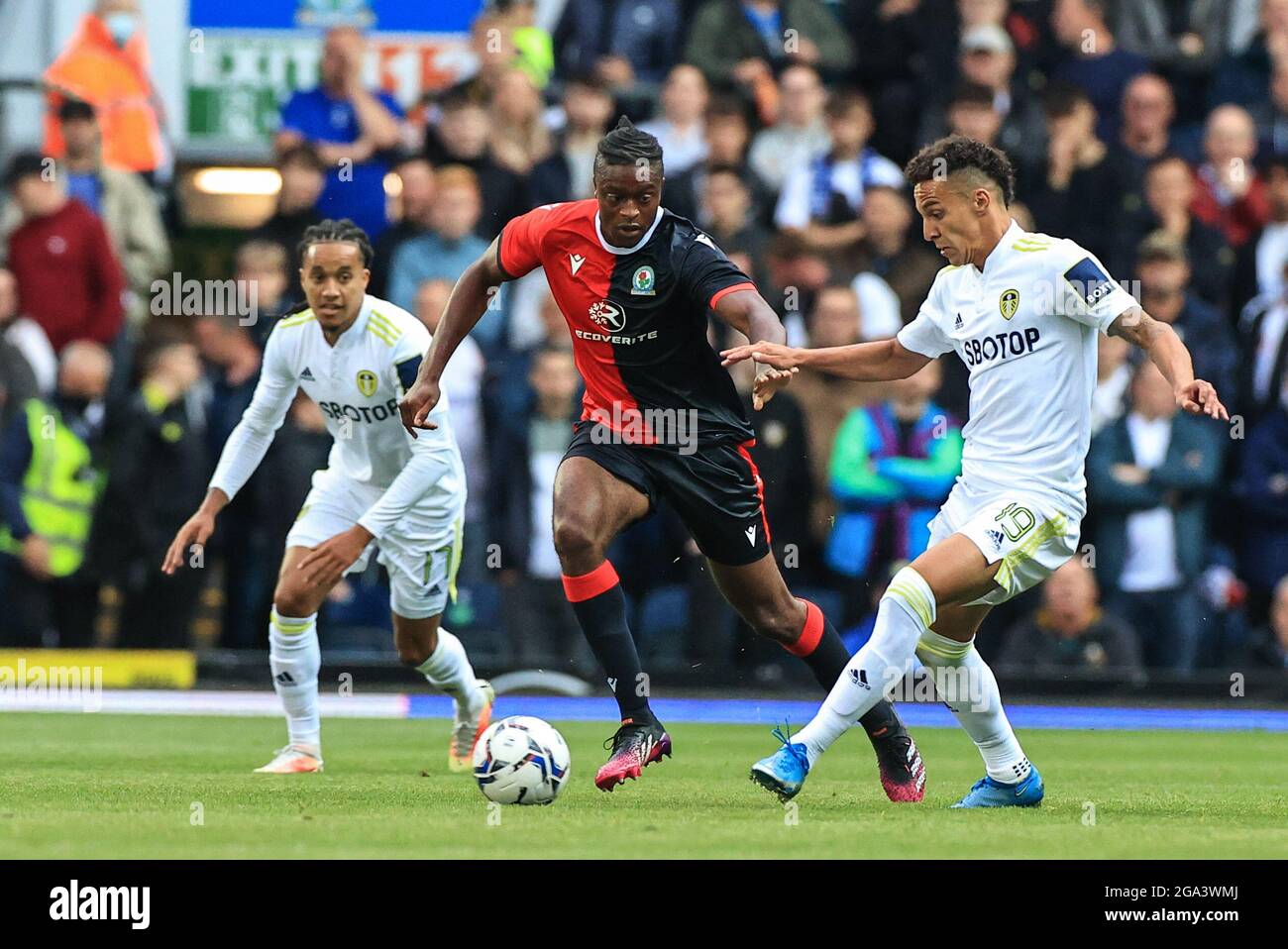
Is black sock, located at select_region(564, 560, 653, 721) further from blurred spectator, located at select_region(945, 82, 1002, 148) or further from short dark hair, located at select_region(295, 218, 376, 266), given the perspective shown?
blurred spectator, located at select_region(945, 82, 1002, 148)

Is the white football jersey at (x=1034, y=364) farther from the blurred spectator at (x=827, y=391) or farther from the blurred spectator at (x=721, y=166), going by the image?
the blurred spectator at (x=721, y=166)

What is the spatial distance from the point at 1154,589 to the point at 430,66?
7261 mm

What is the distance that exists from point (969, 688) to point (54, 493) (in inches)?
364

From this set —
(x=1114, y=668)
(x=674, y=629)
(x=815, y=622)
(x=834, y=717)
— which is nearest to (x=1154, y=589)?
(x=1114, y=668)

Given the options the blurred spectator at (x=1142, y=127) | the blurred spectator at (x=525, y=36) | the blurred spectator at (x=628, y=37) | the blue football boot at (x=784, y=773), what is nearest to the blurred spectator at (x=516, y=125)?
the blurred spectator at (x=525, y=36)

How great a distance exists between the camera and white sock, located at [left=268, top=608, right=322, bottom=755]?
10617 mm

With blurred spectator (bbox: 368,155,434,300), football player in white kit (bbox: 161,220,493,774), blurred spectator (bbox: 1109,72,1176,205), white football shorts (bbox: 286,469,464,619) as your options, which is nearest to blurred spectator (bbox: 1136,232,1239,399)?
blurred spectator (bbox: 1109,72,1176,205)

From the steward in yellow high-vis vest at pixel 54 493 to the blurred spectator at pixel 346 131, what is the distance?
8.26 feet

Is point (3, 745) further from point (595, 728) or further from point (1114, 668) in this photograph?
point (1114, 668)

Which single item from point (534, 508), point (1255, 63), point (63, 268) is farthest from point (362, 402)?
point (1255, 63)

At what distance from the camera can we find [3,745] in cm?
1189

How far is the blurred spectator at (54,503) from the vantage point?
52.3ft

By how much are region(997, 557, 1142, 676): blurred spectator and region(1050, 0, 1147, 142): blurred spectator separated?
148 inches
